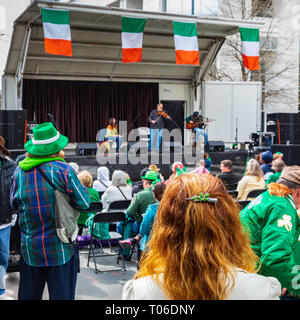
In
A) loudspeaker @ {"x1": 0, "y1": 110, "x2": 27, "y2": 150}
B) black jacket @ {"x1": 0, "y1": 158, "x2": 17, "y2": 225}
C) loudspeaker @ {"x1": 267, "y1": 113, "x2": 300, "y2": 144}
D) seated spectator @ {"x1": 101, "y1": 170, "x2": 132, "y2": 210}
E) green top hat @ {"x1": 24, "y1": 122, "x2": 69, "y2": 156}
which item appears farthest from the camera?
loudspeaker @ {"x1": 267, "y1": 113, "x2": 300, "y2": 144}

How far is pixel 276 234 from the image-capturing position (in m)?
2.38

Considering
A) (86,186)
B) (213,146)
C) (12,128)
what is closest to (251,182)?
(86,186)

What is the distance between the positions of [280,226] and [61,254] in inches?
58.6

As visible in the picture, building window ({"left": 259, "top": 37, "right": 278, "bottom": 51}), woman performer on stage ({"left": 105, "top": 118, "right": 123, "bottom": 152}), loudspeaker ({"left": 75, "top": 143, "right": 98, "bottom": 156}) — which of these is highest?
building window ({"left": 259, "top": 37, "right": 278, "bottom": 51})

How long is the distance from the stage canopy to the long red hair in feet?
39.7

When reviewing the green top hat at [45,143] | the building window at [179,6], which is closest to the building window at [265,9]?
the building window at [179,6]

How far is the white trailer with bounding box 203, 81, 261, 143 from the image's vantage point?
59.7 ft

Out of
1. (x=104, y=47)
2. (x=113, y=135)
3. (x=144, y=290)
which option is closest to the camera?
(x=144, y=290)

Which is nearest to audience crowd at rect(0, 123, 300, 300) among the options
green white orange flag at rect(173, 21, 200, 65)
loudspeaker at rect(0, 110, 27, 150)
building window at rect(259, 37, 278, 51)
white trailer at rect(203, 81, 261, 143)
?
loudspeaker at rect(0, 110, 27, 150)

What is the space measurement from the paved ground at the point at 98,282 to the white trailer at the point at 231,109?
12.7 m

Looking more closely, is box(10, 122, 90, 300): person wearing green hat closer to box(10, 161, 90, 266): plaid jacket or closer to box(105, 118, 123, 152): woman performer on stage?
box(10, 161, 90, 266): plaid jacket

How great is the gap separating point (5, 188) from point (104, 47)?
13666 millimetres

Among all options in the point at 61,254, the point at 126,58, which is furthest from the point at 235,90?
the point at 61,254

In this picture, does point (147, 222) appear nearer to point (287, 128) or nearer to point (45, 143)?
point (45, 143)
